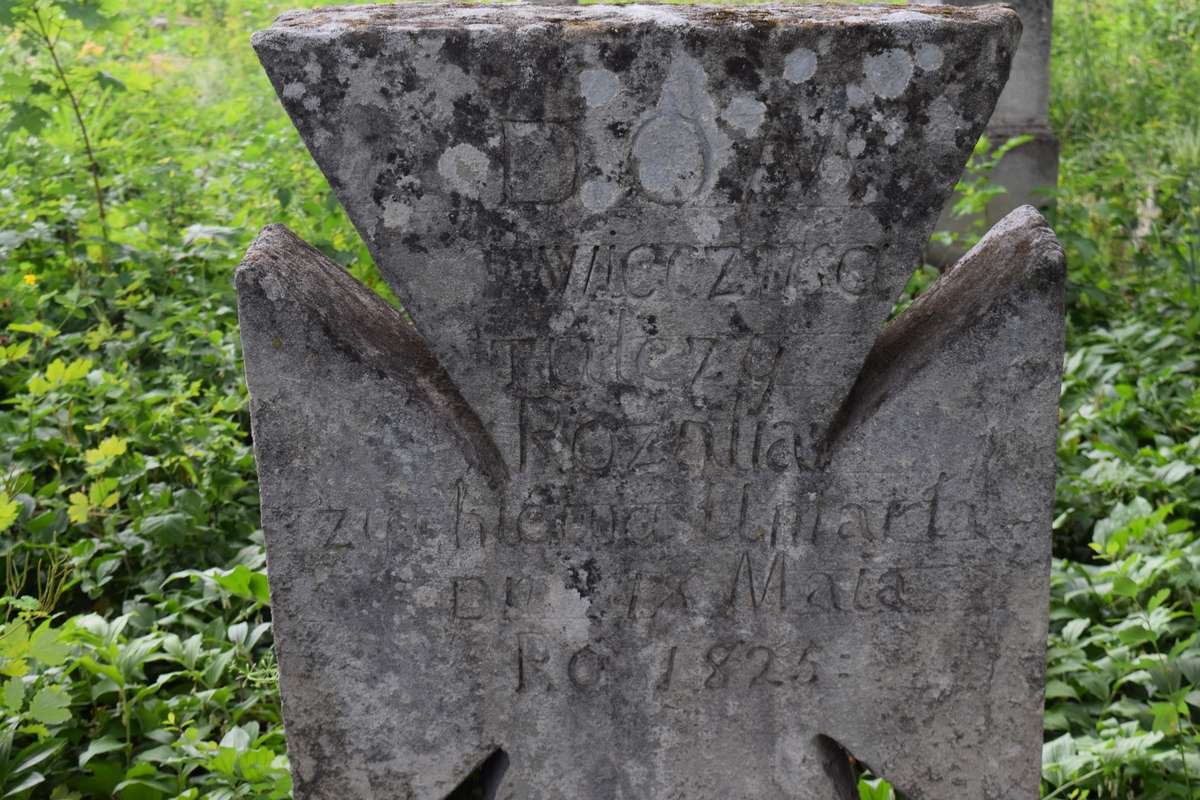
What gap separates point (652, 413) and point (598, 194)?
1.07 ft

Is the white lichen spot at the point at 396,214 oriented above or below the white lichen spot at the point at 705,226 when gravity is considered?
above

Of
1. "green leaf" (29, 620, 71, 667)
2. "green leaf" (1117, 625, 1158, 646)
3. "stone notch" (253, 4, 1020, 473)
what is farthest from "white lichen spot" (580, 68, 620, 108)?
"green leaf" (1117, 625, 1158, 646)

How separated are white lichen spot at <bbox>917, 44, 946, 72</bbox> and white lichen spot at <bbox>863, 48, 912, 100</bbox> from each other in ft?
0.05

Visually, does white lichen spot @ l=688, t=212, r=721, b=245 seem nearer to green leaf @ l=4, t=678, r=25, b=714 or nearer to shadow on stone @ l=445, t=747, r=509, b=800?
shadow on stone @ l=445, t=747, r=509, b=800

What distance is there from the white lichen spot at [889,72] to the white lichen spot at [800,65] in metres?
0.07

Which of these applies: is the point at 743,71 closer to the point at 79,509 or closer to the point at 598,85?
the point at 598,85

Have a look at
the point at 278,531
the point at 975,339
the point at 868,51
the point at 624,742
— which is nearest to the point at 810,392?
the point at 975,339

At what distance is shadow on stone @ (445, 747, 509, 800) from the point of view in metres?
2.04

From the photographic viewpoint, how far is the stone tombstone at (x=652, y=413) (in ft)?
5.58

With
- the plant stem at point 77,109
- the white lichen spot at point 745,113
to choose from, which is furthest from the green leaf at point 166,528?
the white lichen spot at point 745,113

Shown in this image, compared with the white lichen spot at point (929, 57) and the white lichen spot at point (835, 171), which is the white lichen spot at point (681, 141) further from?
the white lichen spot at point (929, 57)

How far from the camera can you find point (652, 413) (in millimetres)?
1860

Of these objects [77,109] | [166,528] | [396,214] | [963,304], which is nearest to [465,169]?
[396,214]

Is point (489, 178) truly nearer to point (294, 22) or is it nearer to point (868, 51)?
point (294, 22)
